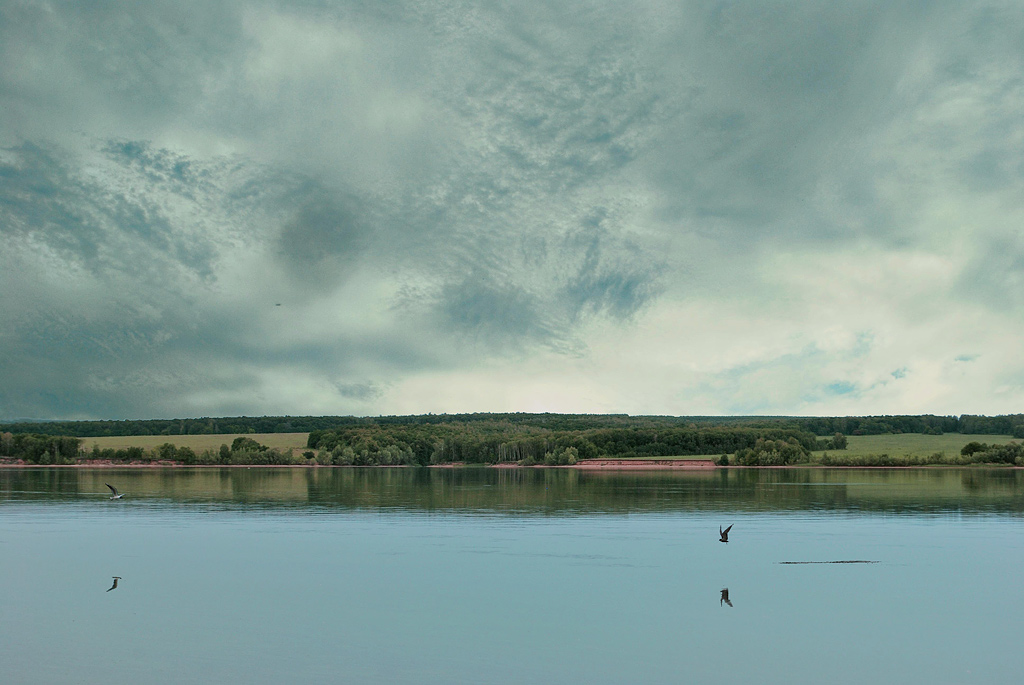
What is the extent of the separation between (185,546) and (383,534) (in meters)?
11.2

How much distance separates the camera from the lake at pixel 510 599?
72.1 ft

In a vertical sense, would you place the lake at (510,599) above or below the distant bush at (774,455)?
above

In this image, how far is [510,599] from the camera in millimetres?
30359

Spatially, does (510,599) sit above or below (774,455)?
above

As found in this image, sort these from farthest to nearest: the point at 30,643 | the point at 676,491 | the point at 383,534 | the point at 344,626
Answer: the point at 676,491 < the point at 383,534 < the point at 344,626 < the point at 30,643

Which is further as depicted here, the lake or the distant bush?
the distant bush

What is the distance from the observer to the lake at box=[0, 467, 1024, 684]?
21969 millimetres

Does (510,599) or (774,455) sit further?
(774,455)

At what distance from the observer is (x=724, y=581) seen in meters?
34.2

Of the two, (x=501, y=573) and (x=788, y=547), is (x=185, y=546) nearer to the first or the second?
(x=501, y=573)

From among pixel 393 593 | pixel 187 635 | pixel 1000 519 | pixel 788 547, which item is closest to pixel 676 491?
pixel 1000 519

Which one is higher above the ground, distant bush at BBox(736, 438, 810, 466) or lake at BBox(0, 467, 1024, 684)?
lake at BBox(0, 467, 1024, 684)

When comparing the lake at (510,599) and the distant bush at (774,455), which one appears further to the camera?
the distant bush at (774,455)

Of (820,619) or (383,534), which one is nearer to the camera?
(820,619)
